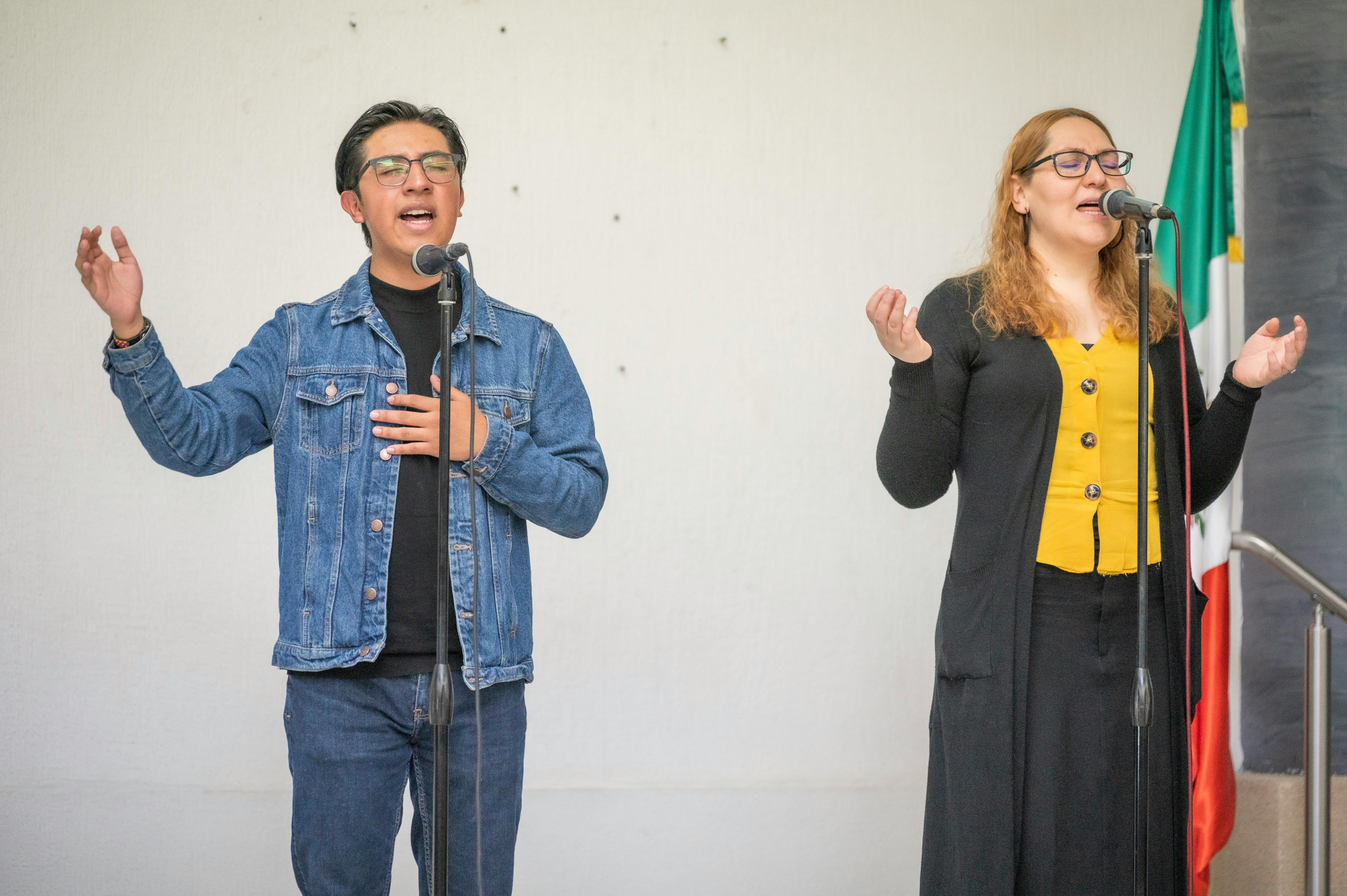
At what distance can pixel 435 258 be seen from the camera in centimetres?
154

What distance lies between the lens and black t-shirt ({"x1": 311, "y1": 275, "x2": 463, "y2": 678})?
169cm

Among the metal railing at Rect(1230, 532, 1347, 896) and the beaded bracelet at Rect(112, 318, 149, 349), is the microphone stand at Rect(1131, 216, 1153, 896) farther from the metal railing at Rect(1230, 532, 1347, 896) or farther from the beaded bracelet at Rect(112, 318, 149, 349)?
the beaded bracelet at Rect(112, 318, 149, 349)

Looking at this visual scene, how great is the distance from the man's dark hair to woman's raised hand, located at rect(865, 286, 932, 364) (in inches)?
29.5

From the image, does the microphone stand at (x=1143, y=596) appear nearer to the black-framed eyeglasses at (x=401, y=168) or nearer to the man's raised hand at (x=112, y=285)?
the black-framed eyeglasses at (x=401, y=168)

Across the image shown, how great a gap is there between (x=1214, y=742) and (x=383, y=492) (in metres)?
2.13

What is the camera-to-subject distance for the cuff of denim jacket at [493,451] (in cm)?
170

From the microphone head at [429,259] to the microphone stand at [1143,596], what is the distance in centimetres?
97

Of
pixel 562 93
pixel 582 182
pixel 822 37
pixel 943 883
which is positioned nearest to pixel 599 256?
pixel 582 182

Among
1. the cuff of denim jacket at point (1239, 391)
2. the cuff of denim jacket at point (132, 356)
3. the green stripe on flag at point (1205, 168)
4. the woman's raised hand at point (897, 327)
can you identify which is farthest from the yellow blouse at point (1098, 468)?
the cuff of denim jacket at point (132, 356)

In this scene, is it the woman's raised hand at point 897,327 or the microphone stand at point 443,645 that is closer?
the microphone stand at point 443,645

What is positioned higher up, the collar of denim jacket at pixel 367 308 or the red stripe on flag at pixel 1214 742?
the collar of denim jacket at pixel 367 308

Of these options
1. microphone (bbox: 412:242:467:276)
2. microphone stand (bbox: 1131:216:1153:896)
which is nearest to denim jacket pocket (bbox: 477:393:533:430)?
microphone (bbox: 412:242:467:276)

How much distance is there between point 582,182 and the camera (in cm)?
307

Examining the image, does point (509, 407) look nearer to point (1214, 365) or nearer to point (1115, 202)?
point (1115, 202)
